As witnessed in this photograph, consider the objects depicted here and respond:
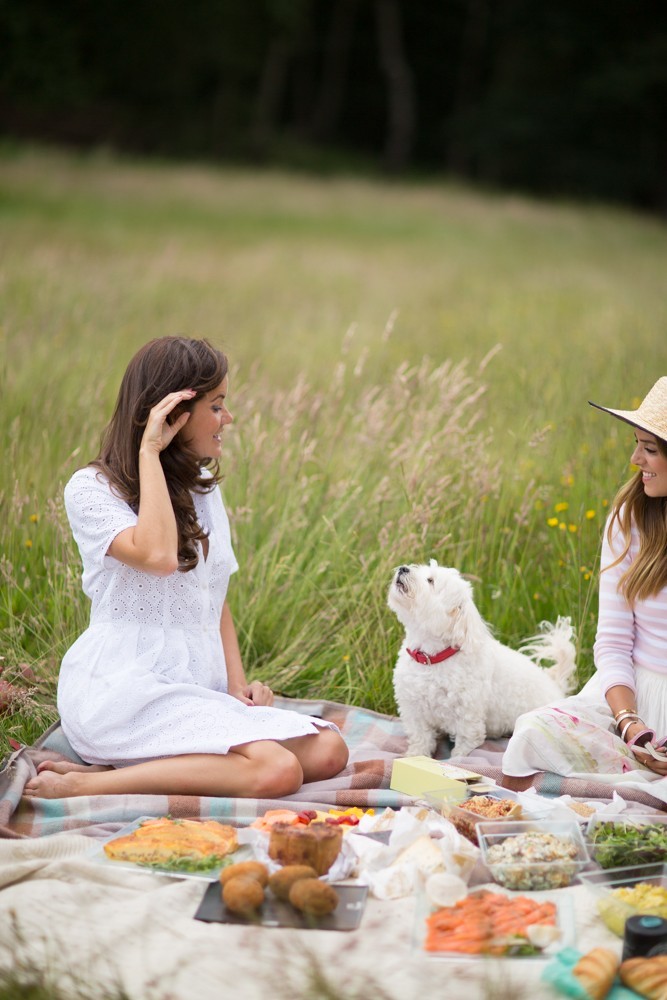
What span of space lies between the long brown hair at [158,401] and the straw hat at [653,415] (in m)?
1.24

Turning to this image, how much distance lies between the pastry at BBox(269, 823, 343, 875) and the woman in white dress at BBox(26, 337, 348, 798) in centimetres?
55

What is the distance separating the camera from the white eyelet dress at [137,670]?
333cm

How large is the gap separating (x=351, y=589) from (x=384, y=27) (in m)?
34.6

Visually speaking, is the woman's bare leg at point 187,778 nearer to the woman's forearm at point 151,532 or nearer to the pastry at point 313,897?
the woman's forearm at point 151,532

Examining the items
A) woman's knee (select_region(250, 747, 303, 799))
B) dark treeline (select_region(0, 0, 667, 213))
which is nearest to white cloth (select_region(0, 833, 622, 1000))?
woman's knee (select_region(250, 747, 303, 799))

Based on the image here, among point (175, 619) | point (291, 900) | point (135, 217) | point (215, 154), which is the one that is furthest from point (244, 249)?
point (215, 154)

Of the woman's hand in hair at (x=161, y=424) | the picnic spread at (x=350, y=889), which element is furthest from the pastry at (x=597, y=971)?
the woman's hand in hair at (x=161, y=424)

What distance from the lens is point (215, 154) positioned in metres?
30.6

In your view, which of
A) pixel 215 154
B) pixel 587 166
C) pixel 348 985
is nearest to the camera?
pixel 348 985

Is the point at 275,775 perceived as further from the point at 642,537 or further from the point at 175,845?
the point at 642,537

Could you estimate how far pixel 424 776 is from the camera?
332 cm

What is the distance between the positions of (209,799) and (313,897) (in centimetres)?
78

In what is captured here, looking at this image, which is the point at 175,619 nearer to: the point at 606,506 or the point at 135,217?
the point at 606,506

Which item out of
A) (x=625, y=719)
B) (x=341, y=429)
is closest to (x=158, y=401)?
(x=625, y=719)
